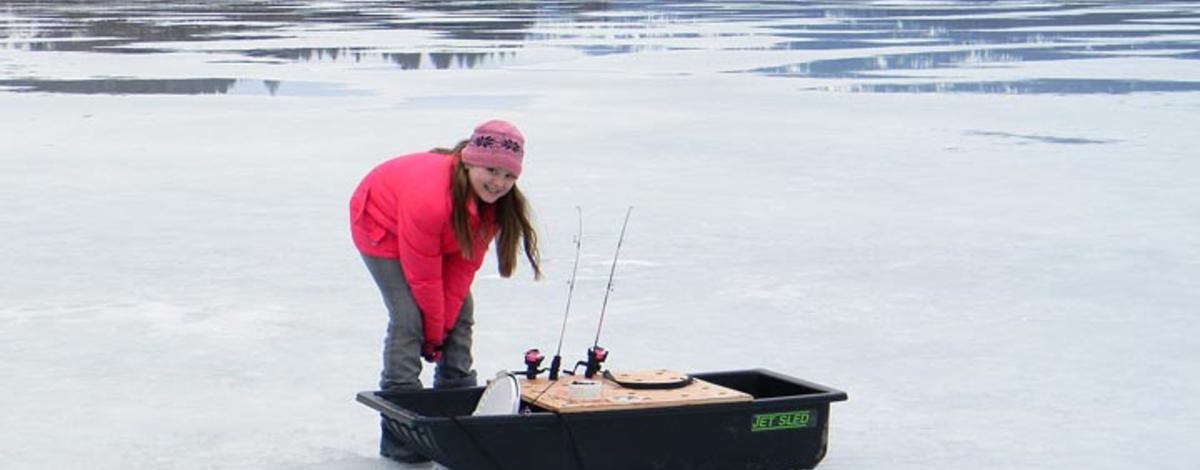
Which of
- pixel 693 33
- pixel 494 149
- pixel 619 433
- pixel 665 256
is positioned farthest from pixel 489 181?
pixel 693 33

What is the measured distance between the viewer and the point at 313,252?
7535 millimetres

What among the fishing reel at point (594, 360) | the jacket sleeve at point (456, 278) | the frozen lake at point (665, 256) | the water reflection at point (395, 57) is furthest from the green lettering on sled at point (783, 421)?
the water reflection at point (395, 57)

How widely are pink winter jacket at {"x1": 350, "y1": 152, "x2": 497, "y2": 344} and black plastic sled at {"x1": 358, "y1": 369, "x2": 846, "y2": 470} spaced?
8.5 inches

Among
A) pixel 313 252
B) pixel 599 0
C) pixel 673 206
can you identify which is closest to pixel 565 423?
pixel 313 252

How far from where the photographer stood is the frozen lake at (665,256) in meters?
4.83

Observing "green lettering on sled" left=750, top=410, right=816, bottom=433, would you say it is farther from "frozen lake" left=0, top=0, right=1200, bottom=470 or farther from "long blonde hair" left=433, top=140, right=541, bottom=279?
"long blonde hair" left=433, top=140, right=541, bottom=279

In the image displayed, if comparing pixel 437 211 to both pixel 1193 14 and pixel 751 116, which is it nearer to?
pixel 751 116

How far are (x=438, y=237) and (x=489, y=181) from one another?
180mm

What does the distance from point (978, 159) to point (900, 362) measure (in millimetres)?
5890

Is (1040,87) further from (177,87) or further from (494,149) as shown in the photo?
(494,149)

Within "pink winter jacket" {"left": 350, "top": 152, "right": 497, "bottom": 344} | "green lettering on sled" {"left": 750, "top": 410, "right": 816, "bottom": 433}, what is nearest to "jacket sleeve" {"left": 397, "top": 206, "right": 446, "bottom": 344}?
"pink winter jacket" {"left": 350, "top": 152, "right": 497, "bottom": 344}

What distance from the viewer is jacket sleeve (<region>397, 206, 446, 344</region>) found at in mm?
4195

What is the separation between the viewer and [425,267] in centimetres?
427

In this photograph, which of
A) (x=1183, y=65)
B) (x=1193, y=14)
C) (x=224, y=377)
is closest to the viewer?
(x=224, y=377)
